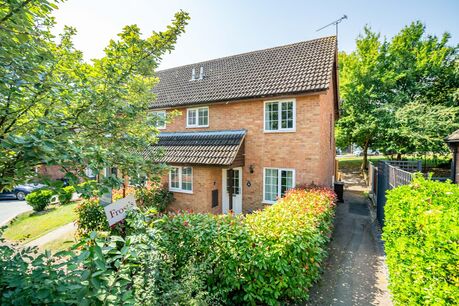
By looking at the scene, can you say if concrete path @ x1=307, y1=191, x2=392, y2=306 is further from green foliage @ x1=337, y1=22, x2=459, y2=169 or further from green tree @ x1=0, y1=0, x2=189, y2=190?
green foliage @ x1=337, y1=22, x2=459, y2=169

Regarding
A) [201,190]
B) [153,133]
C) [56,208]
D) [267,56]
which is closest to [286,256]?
[153,133]

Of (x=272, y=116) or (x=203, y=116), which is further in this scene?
(x=203, y=116)

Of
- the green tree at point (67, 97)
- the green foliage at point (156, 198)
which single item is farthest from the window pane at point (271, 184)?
the green tree at point (67, 97)

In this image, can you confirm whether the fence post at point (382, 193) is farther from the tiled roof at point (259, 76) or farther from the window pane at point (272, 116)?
the window pane at point (272, 116)

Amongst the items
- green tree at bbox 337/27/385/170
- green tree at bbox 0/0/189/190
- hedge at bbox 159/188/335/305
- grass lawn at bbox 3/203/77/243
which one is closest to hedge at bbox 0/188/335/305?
hedge at bbox 159/188/335/305

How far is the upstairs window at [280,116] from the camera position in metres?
11.5

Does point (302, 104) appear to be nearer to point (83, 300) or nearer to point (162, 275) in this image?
point (162, 275)

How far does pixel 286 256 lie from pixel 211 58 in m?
16.5

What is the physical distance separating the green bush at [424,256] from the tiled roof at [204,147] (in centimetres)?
734

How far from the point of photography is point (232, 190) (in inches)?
494

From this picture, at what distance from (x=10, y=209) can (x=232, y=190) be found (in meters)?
Answer: 18.6

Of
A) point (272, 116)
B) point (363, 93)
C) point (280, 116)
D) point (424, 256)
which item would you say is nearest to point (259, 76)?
Result: point (272, 116)

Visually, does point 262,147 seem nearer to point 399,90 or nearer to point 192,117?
point 192,117

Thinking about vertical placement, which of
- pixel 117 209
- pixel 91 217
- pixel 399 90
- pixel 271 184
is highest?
pixel 399 90
